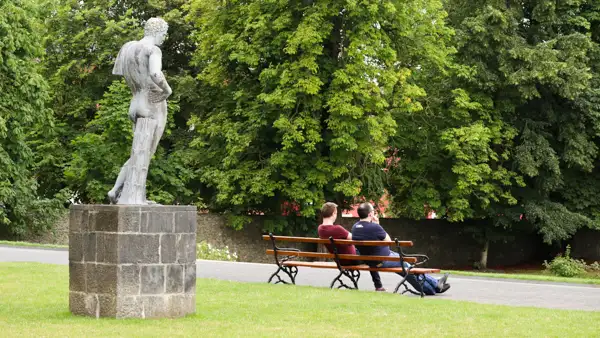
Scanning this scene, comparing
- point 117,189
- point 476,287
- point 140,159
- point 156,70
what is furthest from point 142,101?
point 476,287

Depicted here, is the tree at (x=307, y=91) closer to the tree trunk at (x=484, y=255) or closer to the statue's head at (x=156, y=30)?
the tree trunk at (x=484, y=255)

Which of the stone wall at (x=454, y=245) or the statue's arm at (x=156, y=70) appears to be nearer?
the statue's arm at (x=156, y=70)

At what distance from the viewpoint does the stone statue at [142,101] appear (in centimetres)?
1338

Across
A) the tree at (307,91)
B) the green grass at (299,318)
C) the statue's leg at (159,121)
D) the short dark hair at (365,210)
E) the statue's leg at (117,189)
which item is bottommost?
the green grass at (299,318)

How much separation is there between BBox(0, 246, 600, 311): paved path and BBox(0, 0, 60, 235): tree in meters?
13.3

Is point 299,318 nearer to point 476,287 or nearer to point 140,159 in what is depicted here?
point 140,159

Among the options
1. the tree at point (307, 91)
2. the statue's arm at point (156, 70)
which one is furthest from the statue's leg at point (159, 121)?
the tree at point (307, 91)

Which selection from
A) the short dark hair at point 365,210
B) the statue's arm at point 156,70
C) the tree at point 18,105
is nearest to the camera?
the statue's arm at point 156,70

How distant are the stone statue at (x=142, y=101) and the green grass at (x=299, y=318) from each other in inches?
69.1

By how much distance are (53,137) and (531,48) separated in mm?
18878

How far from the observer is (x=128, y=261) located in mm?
12703

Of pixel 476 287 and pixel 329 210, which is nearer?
pixel 329 210

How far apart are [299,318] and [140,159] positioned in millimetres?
2904

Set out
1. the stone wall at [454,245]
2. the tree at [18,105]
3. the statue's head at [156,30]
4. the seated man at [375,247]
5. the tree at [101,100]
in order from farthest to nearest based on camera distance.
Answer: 1. the stone wall at [454,245]
2. the tree at [101,100]
3. the tree at [18,105]
4. the seated man at [375,247]
5. the statue's head at [156,30]
